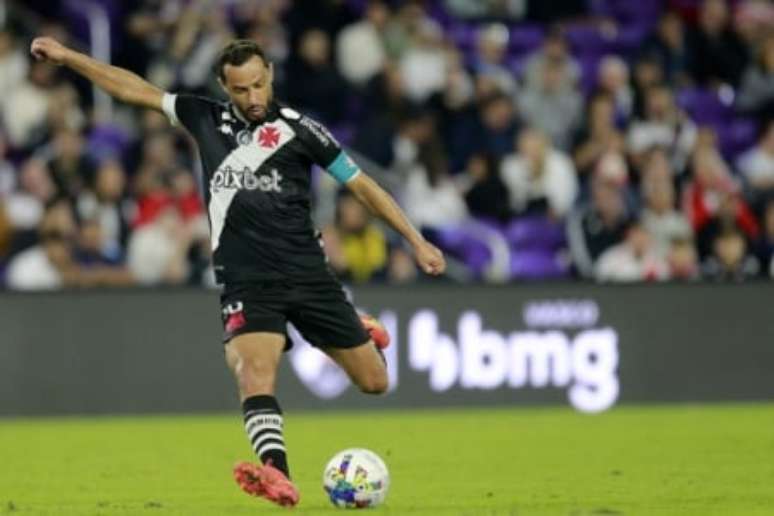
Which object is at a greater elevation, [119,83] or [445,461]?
[119,83]

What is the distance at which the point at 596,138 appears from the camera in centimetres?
2000

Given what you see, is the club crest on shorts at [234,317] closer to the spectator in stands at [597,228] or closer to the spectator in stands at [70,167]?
the spectator in stands at [597,228]

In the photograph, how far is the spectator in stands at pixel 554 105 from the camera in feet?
66.7

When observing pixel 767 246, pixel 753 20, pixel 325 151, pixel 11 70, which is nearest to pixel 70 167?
pixel 11 70

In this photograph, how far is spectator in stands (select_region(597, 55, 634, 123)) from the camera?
20.5m

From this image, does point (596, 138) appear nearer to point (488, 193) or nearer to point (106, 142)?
point (488, 193)

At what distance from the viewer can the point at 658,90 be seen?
20.3 m

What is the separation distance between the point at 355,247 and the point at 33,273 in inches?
109

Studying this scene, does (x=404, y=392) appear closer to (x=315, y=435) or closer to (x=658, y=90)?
(x=315, y=435)

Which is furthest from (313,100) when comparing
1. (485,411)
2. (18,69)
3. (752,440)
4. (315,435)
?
(752,440)

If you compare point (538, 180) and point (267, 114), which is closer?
point (267, 114)

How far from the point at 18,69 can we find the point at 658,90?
604cm

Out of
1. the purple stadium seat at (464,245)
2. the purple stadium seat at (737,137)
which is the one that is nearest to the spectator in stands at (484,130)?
the purple stadium seat at (464,245)

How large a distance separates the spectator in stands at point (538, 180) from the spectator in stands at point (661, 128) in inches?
38.1
